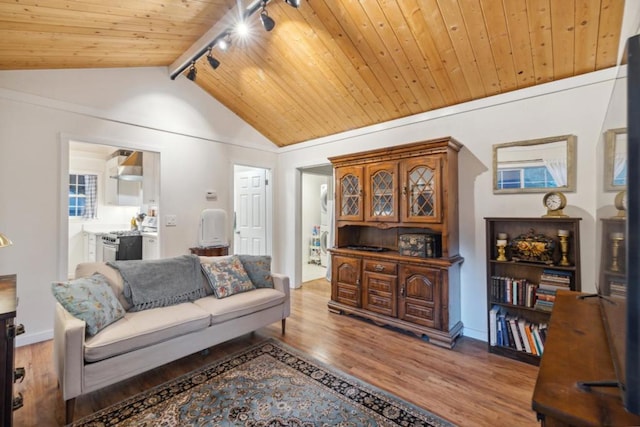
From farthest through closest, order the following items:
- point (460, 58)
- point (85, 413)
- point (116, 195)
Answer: point (116, 195), point (460, 58), point (85, 413)

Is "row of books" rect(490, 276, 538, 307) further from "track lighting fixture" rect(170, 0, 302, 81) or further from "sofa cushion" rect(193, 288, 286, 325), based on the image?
"track lighting fixture" rect(170, 0, 302, 81)

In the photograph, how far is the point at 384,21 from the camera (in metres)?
2.47

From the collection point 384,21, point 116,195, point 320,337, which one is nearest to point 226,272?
point 320,337

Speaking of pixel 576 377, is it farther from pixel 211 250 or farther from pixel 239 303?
pixel 211 250

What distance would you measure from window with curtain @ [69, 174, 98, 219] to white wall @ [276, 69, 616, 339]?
224 inches

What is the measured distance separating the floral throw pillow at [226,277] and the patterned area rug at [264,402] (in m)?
0.65

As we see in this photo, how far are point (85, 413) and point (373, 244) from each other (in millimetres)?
3168

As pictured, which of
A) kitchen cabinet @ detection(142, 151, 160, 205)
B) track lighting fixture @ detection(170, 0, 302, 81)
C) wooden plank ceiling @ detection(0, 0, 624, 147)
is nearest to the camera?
wooden plank ceiling @ detection(0, 0, 624, 147)

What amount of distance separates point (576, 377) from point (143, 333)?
2.38 meters

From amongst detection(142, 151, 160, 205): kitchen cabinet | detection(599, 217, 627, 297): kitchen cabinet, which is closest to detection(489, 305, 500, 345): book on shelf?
detection(599, 217, 627, 297): kitchen cabinet

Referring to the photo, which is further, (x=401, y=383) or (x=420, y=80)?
(x=420, y=80)

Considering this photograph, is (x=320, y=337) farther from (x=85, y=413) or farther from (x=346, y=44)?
(x=346, y=44)

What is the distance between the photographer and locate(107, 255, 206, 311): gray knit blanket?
246 cm

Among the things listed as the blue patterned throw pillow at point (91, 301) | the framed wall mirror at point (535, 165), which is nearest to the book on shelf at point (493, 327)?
the framed wall mirror at point (535, 165)
